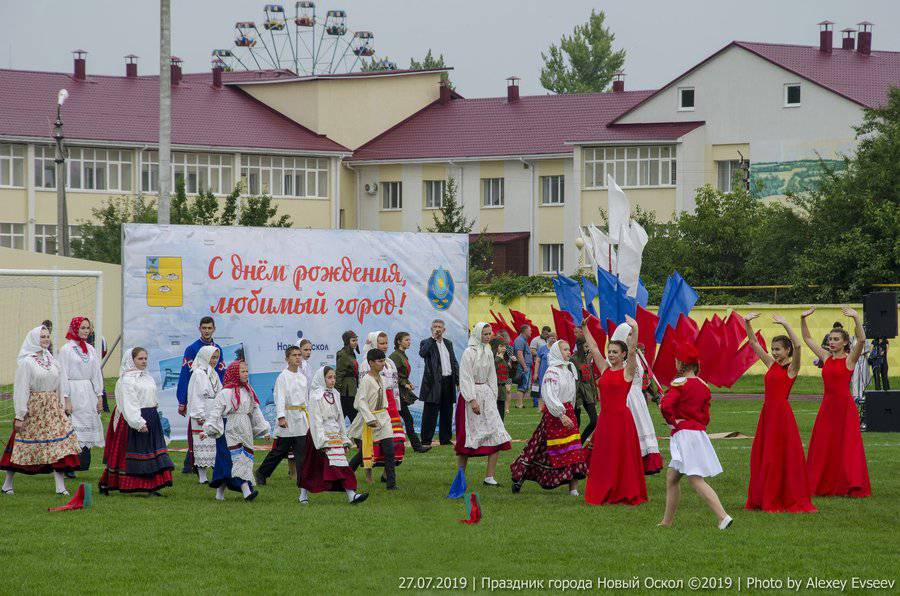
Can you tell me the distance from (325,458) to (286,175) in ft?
155

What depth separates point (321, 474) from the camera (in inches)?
546

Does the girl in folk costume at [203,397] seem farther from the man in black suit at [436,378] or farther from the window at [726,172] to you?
the window at [726,172]

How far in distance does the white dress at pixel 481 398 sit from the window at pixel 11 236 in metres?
42.9

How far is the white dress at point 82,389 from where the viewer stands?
16.4 meters

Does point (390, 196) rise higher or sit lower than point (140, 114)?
lower

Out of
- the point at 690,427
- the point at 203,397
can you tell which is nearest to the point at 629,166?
the point at 203,397

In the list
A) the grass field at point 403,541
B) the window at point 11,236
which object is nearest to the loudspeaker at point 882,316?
the grass field at point 403,541

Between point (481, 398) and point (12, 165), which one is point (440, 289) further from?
point (12, 165)

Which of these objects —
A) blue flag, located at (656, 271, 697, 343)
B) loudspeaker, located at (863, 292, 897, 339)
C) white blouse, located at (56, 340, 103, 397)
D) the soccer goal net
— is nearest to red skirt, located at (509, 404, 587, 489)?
loudspeaker, located at (863, 292, 897, 339)

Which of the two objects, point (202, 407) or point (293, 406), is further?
point (202, 407)

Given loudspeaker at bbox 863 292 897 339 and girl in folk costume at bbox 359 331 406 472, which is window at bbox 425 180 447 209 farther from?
loudspeaker at bbox 863 292 897 339

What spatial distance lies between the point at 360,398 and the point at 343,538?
3655 millimetres

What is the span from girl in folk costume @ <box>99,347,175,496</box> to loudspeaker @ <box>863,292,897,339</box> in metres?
7.73

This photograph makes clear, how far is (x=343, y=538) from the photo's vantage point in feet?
37.7
